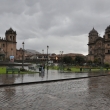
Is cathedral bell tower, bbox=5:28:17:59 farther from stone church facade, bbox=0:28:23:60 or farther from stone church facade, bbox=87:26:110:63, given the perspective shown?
stone church facade, bbox=87:26:110:63

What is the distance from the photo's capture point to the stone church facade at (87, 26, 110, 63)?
272 feet

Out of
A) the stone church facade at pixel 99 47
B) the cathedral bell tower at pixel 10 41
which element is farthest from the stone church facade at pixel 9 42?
the stone church facade at pixel 99 47

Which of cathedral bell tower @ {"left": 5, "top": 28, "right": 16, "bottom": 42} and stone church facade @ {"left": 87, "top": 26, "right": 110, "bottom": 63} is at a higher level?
cathedral bell tower @ {"left": 5, "top": 28, "right": 16, "bottom": 42}

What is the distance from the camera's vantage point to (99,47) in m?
88.4

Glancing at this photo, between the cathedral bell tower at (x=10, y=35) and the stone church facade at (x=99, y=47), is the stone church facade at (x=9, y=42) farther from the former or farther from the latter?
the stone church facade at (x=99, y=47)

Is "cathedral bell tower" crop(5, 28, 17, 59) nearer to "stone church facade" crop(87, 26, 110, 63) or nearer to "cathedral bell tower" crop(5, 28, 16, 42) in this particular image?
"cathedral bell tower" crop(5, 28, 16, 42)

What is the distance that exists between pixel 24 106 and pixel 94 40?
9035 cm

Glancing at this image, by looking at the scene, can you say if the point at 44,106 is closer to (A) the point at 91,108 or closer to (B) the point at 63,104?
(B) the point at 63,104

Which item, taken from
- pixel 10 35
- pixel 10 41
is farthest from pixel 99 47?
pixel 10 35

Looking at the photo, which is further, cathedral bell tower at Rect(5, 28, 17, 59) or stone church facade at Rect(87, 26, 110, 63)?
cathedral bell tower at Rect(5, 28, 17, 59)

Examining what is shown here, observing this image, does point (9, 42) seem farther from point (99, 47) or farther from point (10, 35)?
point (99, 47)

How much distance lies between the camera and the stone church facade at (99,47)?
8294cm

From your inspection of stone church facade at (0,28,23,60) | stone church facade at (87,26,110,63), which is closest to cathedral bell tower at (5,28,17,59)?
stone church facade at (0,28,23,60)

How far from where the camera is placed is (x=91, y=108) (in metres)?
6.98
